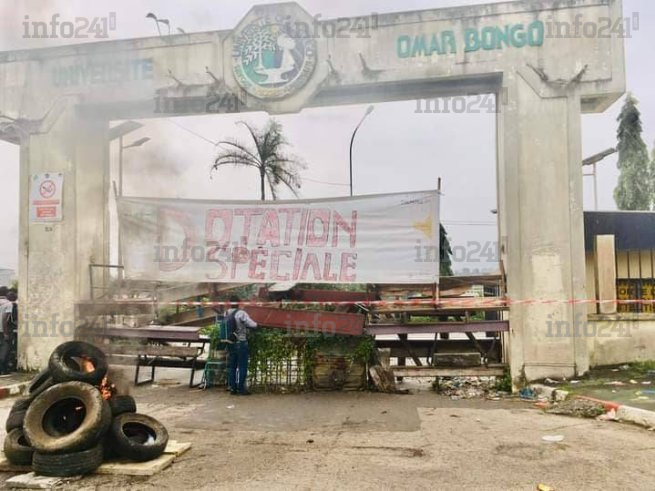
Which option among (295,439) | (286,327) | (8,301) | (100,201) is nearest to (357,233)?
(286,327)

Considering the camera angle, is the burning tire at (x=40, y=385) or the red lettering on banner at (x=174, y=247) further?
the red lettering on banner at (x=174, y=247)

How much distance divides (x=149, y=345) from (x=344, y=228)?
445 cm

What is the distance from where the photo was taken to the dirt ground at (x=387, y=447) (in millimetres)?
5051

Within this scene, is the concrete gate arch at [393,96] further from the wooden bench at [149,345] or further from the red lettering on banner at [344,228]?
the red lettering on banner at [344,228]

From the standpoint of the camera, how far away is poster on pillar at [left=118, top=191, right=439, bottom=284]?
10219 mm

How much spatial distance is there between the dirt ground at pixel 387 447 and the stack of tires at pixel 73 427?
277 mm

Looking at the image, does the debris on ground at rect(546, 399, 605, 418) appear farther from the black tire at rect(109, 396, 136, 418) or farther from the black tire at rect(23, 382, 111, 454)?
the black tire at rect(23, 382, 111, 454)

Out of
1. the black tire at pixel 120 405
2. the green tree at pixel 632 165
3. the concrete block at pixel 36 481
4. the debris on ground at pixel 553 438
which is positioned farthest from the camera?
the green tree at pixel 632 165

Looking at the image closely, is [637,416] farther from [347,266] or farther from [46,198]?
[46,198]

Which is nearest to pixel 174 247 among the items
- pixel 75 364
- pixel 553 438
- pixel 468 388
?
pixel 75 364

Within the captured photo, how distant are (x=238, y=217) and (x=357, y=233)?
7.60 feet

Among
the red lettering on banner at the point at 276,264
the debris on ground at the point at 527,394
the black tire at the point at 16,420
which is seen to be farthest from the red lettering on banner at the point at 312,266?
the black tire at the point at 16,420

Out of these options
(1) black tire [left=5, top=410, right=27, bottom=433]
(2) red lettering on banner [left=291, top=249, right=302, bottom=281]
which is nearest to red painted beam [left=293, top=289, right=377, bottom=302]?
(2) red lettering on banner [left=291, top=249, right=302, bottom=281]

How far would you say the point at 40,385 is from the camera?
20.6 feet
